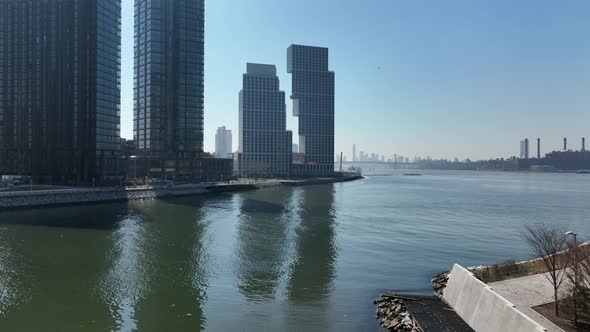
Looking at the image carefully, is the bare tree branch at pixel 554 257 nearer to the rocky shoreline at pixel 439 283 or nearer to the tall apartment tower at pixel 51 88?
the rocky shoreline at pixel 439 283

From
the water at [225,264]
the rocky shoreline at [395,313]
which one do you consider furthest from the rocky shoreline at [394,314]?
the water at [225,264]

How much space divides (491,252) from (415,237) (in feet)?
36.8

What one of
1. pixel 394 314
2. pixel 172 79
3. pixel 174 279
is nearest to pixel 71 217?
pixel 174 279

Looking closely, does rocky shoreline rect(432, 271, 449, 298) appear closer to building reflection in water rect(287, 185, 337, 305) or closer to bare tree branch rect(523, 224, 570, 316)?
bare tree branch rect(523, 224, 570, 316)

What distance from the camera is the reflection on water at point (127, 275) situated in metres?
27.8

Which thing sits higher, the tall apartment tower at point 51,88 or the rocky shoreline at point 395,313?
the tall apartment tower at point 51,88

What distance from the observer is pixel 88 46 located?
416 ft

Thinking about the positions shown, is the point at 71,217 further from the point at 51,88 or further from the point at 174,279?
the point at 51,88

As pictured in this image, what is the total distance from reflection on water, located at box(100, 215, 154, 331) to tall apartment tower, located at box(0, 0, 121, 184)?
261ft

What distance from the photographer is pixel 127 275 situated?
36.7 metres

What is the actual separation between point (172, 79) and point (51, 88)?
203ft

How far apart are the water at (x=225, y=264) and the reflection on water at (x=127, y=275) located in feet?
0.36

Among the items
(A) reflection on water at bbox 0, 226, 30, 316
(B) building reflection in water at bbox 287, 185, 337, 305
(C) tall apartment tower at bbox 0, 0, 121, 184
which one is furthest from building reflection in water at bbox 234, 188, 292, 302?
(C) tall apartment tower at bbox 0, 0, 121, 184

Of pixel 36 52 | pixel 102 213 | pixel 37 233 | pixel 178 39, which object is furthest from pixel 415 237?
pixel 178 39
